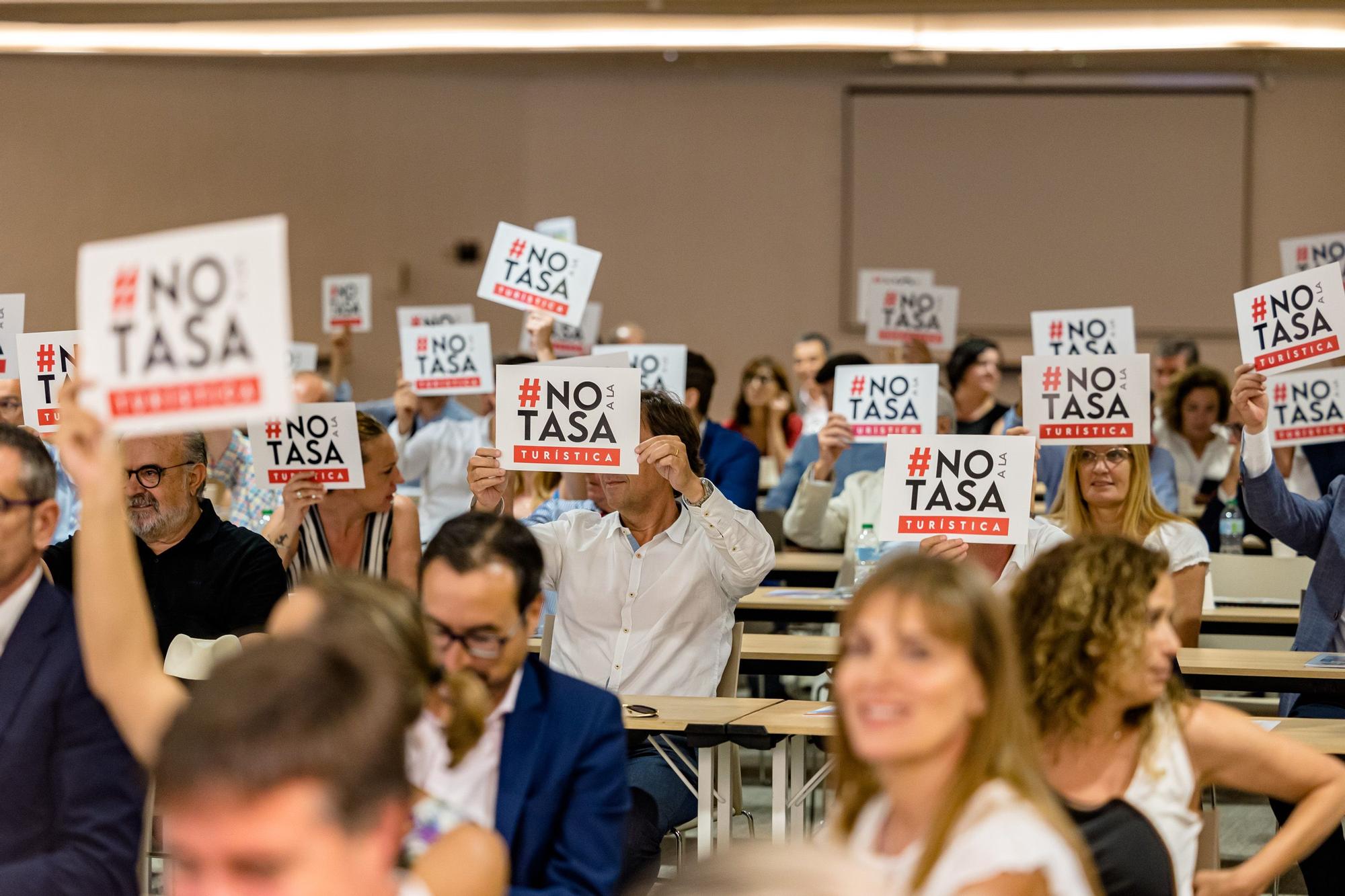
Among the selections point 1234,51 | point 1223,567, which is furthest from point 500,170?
point 1223,567

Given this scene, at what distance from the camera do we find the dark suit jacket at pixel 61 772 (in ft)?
7.14

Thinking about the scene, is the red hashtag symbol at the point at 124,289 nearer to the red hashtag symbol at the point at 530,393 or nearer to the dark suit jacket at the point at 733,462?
the red hashtag symbol at the point at 530,393

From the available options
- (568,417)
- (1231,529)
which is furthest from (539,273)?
(1231,529)

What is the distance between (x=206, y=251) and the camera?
73.4 inches

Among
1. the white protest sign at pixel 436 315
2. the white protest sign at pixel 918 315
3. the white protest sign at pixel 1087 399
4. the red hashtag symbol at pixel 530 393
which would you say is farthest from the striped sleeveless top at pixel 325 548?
the white protest sign at pixel 918 315

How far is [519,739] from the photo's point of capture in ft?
7.71

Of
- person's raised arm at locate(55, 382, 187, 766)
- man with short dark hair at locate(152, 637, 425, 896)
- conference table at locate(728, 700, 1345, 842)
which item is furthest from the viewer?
conference table at locate(728, 700, 1345, 842)

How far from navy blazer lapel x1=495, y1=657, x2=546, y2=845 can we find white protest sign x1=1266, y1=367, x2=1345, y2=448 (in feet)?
14.4

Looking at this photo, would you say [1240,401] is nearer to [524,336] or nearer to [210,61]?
[524,336]

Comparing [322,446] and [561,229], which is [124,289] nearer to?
[322,446]

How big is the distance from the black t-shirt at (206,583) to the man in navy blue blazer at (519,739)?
164cm

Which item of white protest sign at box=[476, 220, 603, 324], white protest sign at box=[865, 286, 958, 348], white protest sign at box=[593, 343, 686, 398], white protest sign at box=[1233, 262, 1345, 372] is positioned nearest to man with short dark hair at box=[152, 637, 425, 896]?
white protest sign at box=[1233, 262, 1345, 372]

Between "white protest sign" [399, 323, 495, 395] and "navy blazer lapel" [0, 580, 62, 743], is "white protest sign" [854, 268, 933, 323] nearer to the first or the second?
"white protest sign" [399, 323, 495, 395]

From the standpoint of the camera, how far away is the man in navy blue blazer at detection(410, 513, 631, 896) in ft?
7.62
